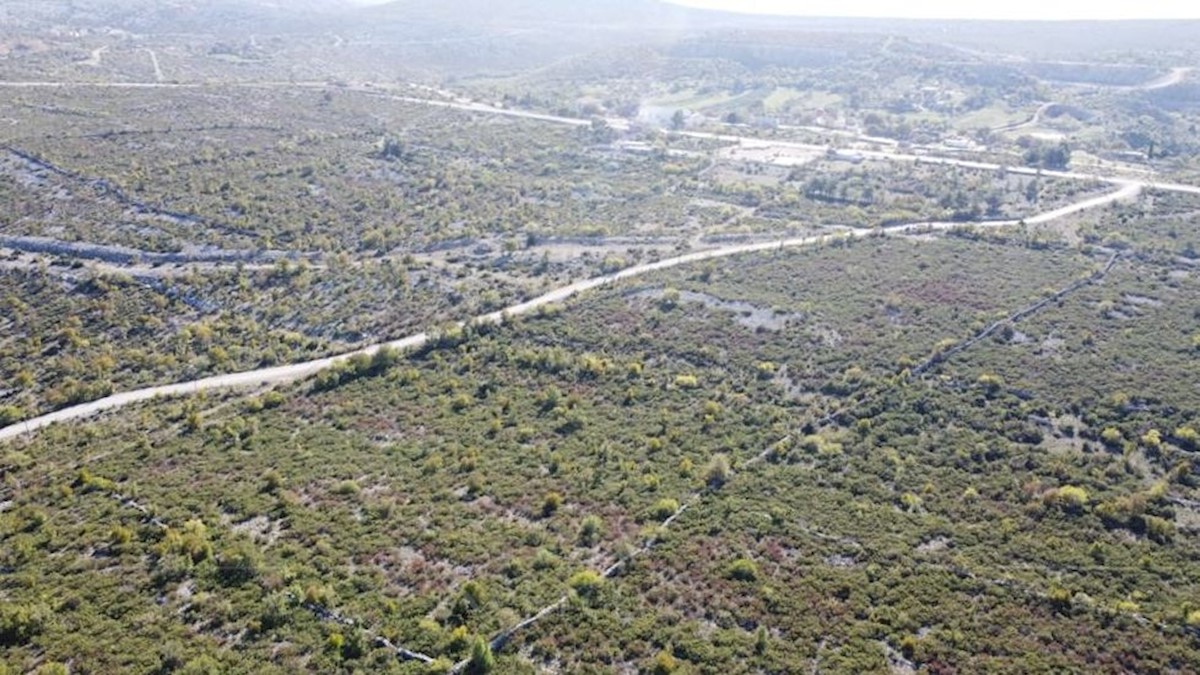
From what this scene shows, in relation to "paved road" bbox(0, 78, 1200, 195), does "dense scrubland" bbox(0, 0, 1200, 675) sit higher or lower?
lower

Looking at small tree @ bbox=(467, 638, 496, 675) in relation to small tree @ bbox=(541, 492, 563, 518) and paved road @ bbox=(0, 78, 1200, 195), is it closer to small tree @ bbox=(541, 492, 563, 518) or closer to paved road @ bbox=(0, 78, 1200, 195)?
small tree @ bbox=(541, 492, 563, 518)

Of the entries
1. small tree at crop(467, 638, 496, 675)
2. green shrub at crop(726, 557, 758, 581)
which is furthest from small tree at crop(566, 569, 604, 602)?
green shrub at crop(726, 557, 758, 581)

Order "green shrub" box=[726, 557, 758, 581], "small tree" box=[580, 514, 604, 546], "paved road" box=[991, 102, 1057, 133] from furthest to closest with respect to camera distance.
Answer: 1. "paved road" box=[991, 102, 1057, 133]
2. "small tree" box=[580, 514, 604, 546]
3. "green shrub" box=[726, 557, 758, 581]

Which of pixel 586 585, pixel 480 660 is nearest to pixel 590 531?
pixel 586 585

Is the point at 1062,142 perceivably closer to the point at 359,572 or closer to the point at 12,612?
the point at 359,572

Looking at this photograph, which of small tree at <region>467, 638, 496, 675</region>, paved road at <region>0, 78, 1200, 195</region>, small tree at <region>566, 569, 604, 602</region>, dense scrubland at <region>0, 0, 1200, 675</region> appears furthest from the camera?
paved road at <region>0, 78, 1200, 195</region>

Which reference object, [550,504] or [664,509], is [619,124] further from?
[664,509]

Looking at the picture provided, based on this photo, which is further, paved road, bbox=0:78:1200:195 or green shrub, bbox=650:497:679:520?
paved road, bbox=0:78:1200:195

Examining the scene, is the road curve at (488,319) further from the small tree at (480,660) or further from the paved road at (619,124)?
the small tree at (480,660)
